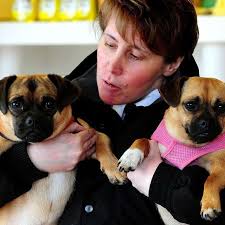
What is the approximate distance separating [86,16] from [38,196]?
987mm

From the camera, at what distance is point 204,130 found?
139cm

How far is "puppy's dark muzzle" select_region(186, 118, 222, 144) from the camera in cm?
139

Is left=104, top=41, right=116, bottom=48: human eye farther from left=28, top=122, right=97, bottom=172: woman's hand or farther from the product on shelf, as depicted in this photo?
the product on shelf

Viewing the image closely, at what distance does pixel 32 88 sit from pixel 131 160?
332 millimetres

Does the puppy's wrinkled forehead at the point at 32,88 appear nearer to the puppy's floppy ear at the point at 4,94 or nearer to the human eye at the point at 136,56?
the puppy's floppy ear at the point at 4,94

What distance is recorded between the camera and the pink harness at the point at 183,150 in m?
1.40

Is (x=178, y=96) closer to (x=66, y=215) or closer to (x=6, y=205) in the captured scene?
(x=66, y=215)

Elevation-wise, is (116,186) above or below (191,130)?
below

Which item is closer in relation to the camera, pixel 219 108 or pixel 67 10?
pixel 219 108

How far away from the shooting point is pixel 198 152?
141cm

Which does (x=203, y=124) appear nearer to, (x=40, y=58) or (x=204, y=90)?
(x=204, y=90)

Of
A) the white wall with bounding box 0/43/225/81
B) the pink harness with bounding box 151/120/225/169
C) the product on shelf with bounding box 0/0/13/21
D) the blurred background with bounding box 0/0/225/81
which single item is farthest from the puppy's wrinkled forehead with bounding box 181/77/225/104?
the product on shelf with bounding box 0/0/13/21

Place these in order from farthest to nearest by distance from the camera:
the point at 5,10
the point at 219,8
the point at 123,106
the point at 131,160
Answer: the point at 5,10
the point at 219,8
the point at 123,106
the point at 131,160

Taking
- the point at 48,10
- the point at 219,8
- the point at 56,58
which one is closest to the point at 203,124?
the point at 219,8
